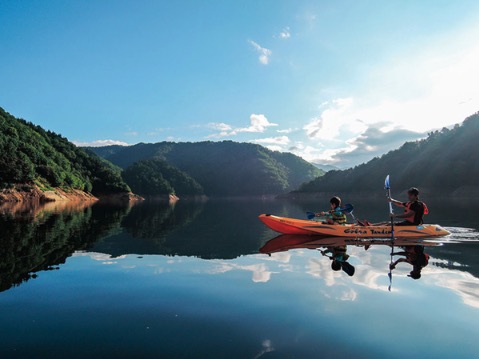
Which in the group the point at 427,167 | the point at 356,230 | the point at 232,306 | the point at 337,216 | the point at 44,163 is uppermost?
the point at 427,167

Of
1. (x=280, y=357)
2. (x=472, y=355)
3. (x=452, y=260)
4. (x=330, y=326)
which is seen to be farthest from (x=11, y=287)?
(x=452, y=260)

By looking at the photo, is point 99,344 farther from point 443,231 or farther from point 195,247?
point 443,231

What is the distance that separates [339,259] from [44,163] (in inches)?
3681

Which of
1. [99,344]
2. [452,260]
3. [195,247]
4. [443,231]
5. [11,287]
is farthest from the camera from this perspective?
[443,231]

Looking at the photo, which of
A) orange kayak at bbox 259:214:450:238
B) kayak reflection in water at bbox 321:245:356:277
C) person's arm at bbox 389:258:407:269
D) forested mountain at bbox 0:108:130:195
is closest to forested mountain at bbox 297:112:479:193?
orange kayak at bbox 259:214:450:238

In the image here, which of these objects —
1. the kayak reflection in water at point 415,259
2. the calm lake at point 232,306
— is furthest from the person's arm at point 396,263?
the calm lake at point 232,306

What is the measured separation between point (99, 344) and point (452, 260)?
12824 millimetres

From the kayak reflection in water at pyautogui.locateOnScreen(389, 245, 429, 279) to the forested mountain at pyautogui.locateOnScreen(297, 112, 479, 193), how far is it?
373ft

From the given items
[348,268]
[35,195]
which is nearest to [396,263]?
[348,268]

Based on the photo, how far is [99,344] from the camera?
5.45m

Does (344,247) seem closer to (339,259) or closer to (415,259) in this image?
(339,259)

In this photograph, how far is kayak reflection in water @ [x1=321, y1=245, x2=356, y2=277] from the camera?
11.0m

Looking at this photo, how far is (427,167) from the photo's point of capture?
133 m

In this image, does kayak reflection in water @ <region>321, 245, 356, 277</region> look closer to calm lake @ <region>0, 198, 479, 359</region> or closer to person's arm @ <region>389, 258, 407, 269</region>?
calm lake @ <region>0, 198, 479, 359</region>
